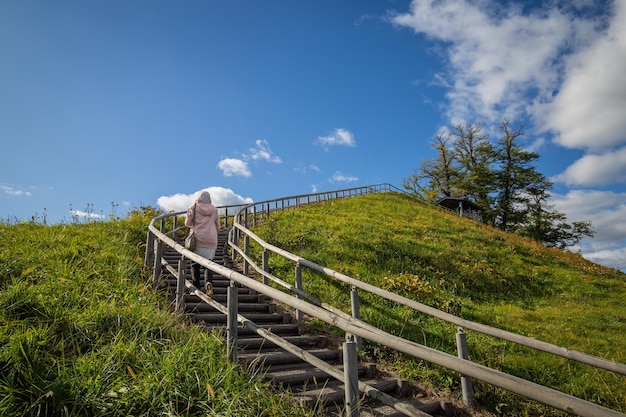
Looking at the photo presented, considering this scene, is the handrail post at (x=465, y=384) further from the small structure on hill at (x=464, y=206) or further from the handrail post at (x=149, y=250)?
the small structure on hill at (x=464, y=206)

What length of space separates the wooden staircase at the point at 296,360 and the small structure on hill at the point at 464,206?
36544 millimetres

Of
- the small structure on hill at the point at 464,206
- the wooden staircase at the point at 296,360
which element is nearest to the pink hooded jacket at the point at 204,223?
the wooden staircase at the point at 296,360

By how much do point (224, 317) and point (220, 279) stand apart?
2474 millimetres

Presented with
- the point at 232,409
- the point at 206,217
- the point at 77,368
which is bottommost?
the point at 232,409

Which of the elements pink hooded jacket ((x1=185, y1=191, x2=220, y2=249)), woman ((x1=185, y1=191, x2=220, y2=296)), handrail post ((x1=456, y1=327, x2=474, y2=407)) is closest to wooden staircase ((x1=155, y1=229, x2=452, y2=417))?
handrail post ((x1=456, y1=327, x2=474, y2=407))

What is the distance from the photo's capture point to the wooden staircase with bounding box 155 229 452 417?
417 centimetres

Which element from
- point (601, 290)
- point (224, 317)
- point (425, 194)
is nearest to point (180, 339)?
point (224, 317)

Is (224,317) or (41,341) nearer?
(41,341)

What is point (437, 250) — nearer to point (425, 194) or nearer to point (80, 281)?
point (80, 281)

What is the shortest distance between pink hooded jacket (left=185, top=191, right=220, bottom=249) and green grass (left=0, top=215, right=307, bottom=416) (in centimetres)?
140

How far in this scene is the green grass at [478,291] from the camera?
20.6ft

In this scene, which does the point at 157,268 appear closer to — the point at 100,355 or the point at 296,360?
the point at 296,360

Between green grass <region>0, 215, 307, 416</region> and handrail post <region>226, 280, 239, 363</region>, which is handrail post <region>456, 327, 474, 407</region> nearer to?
green grass <region>0, 215, 307, 416</region>

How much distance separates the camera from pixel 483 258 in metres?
15.1
